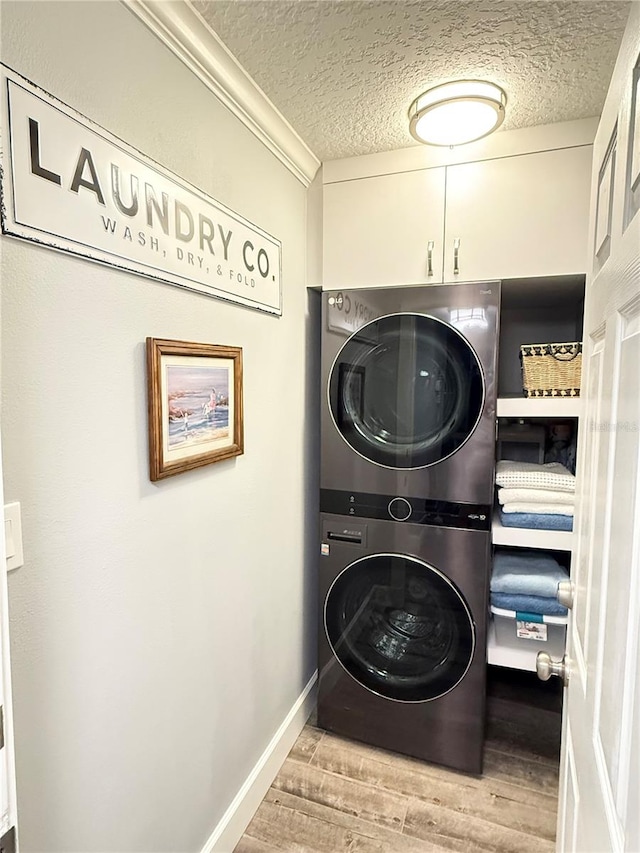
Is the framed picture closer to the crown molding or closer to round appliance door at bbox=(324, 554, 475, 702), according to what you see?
the crown molding

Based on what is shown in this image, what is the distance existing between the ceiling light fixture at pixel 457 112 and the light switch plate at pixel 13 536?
150 centimetres

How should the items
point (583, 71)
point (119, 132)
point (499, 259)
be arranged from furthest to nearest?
point (499, 259), point (583, 71), point (119, 132)

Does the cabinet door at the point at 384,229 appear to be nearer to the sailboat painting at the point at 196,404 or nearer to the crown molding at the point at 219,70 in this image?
the crown molding at the point at 219,70

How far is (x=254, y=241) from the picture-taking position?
1547 millimetres

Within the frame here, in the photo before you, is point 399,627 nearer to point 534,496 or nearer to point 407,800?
point 407,800

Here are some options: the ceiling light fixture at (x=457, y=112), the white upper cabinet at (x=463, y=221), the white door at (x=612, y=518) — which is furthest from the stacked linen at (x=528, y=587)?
the ceiling light fixture at (x=457, y=112)

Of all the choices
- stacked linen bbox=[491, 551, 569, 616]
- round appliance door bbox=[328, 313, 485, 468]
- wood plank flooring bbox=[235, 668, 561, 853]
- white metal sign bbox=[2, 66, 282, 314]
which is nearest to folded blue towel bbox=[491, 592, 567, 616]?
stacked linen bbox=[491, 551, 569, 616]

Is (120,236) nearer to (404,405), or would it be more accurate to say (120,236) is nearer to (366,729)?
(404,405)

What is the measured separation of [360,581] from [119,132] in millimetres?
1640

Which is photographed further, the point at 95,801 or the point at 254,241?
the point at 254,241

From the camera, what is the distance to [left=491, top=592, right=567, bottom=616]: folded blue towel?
5.67 feet

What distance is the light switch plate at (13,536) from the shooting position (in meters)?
0.81

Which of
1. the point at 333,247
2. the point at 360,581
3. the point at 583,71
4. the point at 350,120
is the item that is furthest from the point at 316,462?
the point at 583,71

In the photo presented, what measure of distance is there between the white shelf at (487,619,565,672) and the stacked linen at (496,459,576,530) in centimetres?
43
